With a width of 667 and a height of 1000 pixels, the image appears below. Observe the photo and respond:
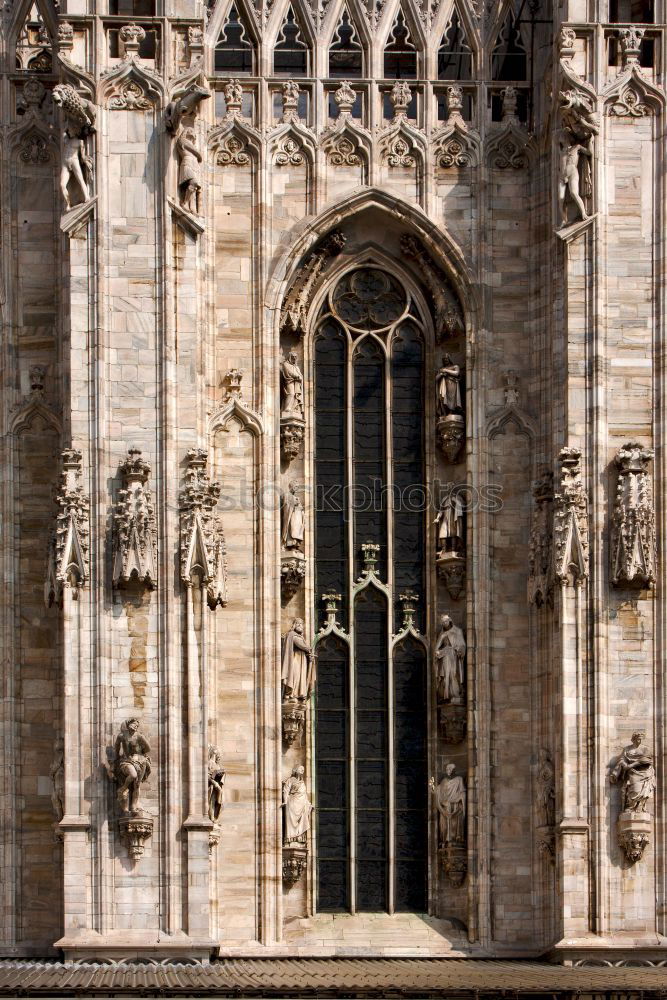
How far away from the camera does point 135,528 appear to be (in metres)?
39.6

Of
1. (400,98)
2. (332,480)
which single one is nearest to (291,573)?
(332,480)

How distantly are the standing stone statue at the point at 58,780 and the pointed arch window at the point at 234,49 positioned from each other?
9.67 meters

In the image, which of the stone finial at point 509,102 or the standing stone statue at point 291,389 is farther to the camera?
the stone finial at point 509,102

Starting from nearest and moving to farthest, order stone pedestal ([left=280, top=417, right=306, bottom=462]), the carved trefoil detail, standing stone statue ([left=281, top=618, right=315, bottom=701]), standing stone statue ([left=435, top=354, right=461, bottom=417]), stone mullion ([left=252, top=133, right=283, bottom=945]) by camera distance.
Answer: the carved trefoil detail
stone mullion ([left=252, top=133, right=283, bottom=945])
standing stone statue ([left=281, top=618, right=315, bottom=701])
stone pedestal ([left=280, top=417, right=306, bottom=462])
standing stone statue ([left=435, top=354, right=461, bottom=417])

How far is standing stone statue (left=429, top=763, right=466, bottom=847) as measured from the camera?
40844mm

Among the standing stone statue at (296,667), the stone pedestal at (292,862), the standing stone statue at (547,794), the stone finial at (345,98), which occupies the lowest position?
the stone pedestal at (292,862)

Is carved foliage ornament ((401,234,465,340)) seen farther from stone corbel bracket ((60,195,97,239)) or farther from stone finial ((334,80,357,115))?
stone corbel bracket ((60,195,97,239))

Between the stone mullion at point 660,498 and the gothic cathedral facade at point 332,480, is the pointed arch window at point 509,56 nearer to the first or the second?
the gothic cathedral facade at point 332,480

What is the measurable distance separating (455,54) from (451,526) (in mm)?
6890

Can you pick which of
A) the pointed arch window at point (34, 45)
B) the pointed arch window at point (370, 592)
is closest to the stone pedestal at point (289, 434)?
the pointed arch window at point (370, 592)

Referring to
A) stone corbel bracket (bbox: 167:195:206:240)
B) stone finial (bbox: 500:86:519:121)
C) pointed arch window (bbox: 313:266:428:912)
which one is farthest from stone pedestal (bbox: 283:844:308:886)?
stone finial (bbox: 500:86:519:121)

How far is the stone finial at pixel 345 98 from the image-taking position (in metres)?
42.4

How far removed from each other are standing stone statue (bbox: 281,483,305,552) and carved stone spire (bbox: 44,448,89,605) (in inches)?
121

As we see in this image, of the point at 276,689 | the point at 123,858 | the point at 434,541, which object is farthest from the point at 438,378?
the point at 123,858
